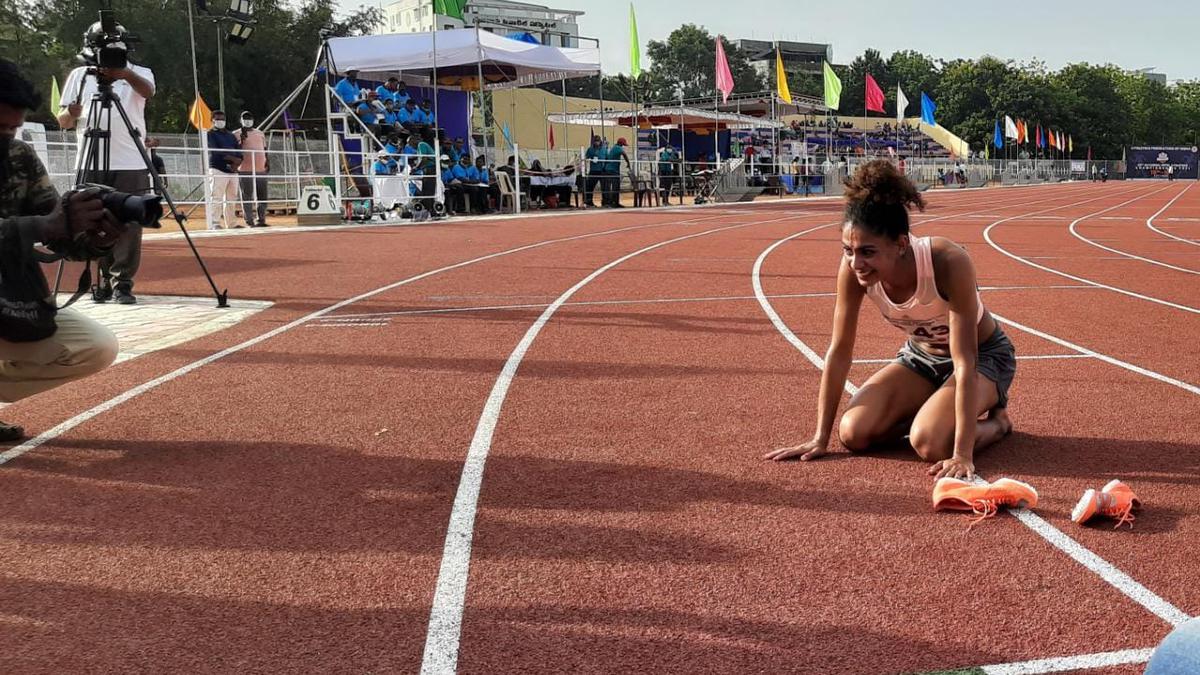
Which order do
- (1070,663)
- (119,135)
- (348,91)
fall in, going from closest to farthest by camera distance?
1. (1070,663)
2. (119,135)
3. (348,91)

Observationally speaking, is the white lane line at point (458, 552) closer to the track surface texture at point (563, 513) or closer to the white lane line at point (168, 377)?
the track surface texture at point (563, 513)

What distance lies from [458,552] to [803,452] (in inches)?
67.0

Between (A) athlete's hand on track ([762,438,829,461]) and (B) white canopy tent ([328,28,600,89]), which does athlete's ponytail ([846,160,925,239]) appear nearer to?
(A) athlete's hand on track ([762,438,829,461])

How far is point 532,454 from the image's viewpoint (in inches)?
171

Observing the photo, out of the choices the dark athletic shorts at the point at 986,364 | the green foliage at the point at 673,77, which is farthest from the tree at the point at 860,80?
the dark athletic shorts at the point at 986,364

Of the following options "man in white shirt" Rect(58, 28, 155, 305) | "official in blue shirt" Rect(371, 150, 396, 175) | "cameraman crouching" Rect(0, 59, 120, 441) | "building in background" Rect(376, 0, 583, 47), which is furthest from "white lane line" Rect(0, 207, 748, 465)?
"building in background" Rect(376, 0, 583, 47)

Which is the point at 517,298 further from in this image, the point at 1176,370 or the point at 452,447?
the point at 1176,370

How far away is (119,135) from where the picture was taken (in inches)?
325

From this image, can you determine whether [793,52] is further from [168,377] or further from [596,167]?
[168,377]

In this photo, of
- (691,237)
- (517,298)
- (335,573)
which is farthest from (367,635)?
(691,237)

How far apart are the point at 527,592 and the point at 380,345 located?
4192 millimetres

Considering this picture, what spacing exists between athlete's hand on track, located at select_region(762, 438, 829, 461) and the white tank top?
668 mm

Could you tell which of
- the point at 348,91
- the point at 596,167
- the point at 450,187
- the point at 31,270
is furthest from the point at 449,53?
the point at 31,270

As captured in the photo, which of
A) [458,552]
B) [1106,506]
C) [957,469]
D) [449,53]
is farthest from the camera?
[449,53]
